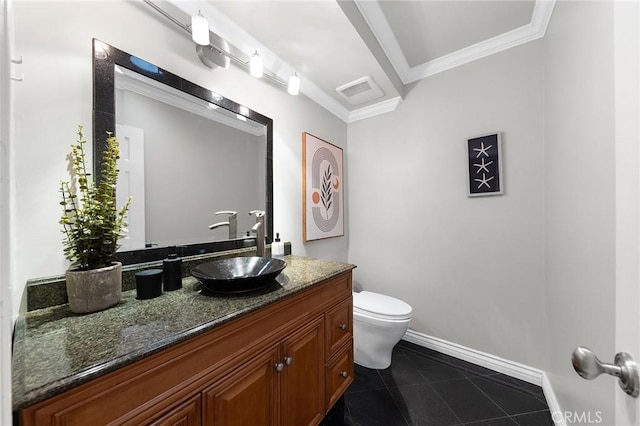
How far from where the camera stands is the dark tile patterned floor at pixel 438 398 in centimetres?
134

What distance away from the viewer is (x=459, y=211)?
189cm

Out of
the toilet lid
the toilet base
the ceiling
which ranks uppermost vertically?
the ceiling

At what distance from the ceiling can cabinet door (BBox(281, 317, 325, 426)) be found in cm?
160

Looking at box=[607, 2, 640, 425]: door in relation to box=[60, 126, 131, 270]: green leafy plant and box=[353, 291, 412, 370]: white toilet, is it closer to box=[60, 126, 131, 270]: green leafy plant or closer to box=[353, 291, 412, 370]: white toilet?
box=[353, 291, 412, 370]: white toilet

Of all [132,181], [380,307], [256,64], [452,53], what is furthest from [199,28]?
[380,307]

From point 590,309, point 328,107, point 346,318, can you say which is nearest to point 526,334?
point 590,309

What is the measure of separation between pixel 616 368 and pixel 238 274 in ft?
4.00

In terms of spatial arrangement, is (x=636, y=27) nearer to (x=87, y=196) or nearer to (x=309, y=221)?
(x=87, y=196)

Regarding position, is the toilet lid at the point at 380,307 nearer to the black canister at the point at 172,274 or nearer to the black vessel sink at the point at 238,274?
the black vessel sink at the point at 238,274

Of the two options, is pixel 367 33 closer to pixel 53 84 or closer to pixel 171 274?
pixel 53 84

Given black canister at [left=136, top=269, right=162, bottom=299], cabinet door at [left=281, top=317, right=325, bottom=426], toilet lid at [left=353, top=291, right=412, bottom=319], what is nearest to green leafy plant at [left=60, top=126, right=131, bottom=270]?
black canister at [left=136, top=269, right=162, bottom=299]

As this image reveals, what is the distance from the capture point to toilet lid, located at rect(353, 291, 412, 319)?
1624 mm

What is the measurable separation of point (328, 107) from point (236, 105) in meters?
1.01

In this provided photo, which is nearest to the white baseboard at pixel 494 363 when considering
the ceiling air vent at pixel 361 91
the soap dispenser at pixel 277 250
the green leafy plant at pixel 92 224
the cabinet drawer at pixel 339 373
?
the cabinet drawer at pixel 339 373
